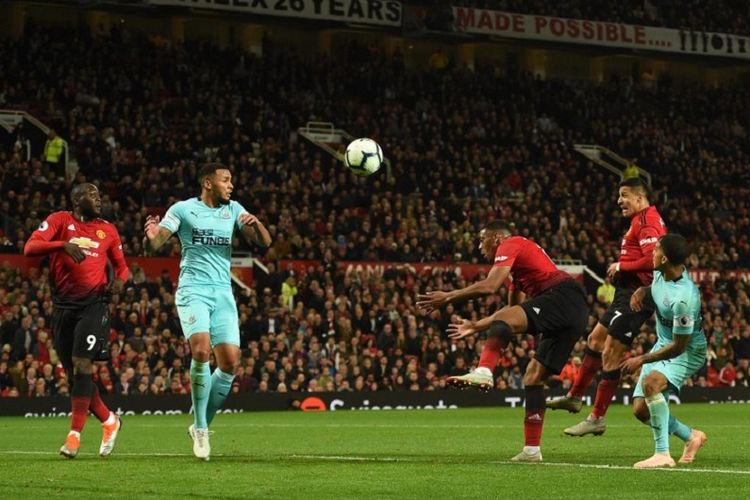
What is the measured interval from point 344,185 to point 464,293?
82.4 feet

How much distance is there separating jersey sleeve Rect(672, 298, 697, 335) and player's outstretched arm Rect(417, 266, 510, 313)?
1438 mm

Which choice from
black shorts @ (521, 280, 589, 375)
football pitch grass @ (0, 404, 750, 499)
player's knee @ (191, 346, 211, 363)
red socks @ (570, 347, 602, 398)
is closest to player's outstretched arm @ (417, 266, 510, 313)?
black shorts @ (521, 280, 589, 375)

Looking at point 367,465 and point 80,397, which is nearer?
point 367,465

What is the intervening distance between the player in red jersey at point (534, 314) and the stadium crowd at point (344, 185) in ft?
50.0

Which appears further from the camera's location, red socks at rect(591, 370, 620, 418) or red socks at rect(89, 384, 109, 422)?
red socks at rect(591, 370, 620, 418)

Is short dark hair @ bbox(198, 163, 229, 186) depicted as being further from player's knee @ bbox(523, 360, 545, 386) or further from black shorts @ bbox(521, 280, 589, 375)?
player's knee @ bbox(523, 360, 545, 386)

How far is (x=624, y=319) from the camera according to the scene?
1474cm

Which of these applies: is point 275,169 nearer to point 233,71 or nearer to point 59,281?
point 233,71

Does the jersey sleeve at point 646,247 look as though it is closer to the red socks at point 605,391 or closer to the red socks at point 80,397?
the red socks at point 605,391

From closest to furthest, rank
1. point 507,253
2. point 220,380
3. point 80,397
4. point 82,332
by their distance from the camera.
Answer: point 507,253, point 220,380, point 80,397, point 82,332

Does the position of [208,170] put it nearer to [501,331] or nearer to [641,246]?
[501,331]

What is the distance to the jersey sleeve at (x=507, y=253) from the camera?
12.1 m

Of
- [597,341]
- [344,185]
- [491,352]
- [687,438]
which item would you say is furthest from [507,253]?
[344,185]

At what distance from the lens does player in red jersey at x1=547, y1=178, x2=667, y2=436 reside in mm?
14312
